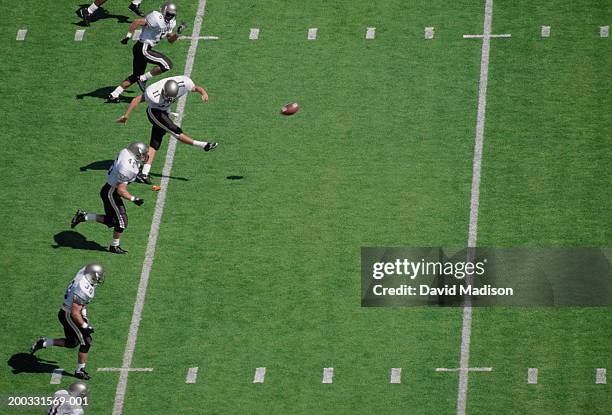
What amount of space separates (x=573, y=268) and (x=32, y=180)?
31.3 ft

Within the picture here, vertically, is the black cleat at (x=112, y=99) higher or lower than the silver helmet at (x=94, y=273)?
higher

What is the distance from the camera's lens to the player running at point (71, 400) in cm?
2388

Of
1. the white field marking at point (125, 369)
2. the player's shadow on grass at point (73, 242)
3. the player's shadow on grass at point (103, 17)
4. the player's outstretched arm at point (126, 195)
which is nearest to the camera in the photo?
the white field marking at point (125, 369)

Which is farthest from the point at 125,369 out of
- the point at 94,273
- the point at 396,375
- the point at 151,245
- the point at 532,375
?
the point at 532,375

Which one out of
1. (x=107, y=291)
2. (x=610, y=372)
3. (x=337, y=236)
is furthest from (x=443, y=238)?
(x=107, y=291)

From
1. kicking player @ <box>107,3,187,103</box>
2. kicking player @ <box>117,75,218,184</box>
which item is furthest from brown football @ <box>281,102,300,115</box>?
kicking player @ <box>107,3,187,103</box>

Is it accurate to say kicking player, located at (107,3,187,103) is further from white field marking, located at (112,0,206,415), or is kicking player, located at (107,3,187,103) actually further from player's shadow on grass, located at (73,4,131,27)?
player's shadow on grass, located at (73,4,131,27)

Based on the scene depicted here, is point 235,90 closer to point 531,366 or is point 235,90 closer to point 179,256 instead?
point 179,256

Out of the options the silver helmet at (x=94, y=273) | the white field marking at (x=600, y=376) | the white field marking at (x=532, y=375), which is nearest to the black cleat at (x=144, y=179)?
the silver helmet at (x=94, y=273)

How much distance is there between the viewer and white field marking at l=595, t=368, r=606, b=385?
25511mm

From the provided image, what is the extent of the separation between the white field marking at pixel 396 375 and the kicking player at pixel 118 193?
16.5ft

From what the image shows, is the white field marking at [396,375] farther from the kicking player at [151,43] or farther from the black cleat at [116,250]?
the kicking player at [151,43]

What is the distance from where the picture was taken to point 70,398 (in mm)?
23875

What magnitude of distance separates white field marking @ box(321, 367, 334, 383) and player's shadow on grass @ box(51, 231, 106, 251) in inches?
181
